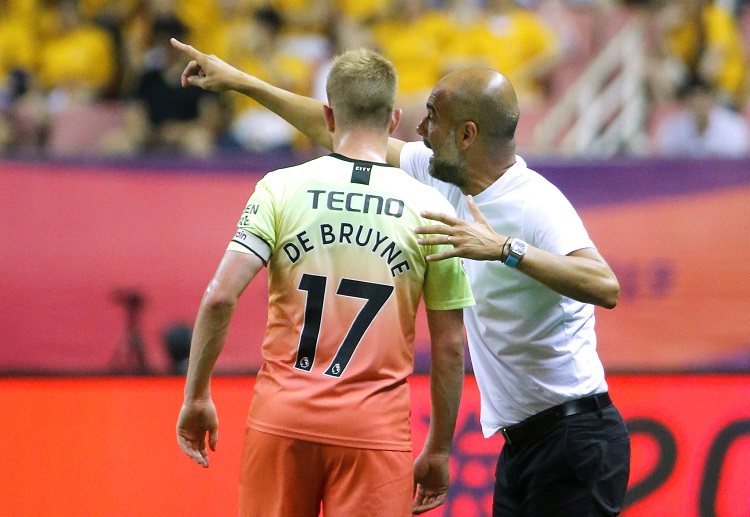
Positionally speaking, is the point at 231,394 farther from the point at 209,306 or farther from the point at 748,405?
the point at 748,405

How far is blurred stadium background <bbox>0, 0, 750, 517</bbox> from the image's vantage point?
16.3 feet

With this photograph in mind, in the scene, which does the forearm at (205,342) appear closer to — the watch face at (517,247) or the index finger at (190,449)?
the index finger at (190,449)

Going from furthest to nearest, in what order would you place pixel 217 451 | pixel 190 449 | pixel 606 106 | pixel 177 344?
pixel 606 106 < pixel 177 344 < pixel 217 451 < pixel 190 449

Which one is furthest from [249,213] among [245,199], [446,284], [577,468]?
[245,199]

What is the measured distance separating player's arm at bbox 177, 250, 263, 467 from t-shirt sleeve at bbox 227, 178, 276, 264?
0.08ft

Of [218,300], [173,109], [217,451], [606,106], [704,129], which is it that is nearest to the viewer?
[218,300]

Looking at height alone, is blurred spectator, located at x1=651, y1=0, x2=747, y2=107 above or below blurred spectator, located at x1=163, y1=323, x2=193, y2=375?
above

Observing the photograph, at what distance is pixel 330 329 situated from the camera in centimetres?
325

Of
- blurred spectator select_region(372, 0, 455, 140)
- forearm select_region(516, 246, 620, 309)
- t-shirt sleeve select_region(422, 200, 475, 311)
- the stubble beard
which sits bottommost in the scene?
t-shirt sleeve select_region(422, 200, 475, 311)

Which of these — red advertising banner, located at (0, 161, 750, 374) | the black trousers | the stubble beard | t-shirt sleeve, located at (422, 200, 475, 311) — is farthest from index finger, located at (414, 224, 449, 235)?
red advertising banner, located at (0, 161, 750, 374)

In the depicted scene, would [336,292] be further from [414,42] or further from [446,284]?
[414,42]

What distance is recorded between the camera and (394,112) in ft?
11.5

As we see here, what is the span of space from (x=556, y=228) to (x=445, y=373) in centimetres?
63

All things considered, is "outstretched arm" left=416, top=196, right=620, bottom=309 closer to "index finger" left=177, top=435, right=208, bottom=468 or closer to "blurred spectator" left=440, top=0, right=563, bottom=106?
"index finger" left=177, top=435, right=208, bottom=468
